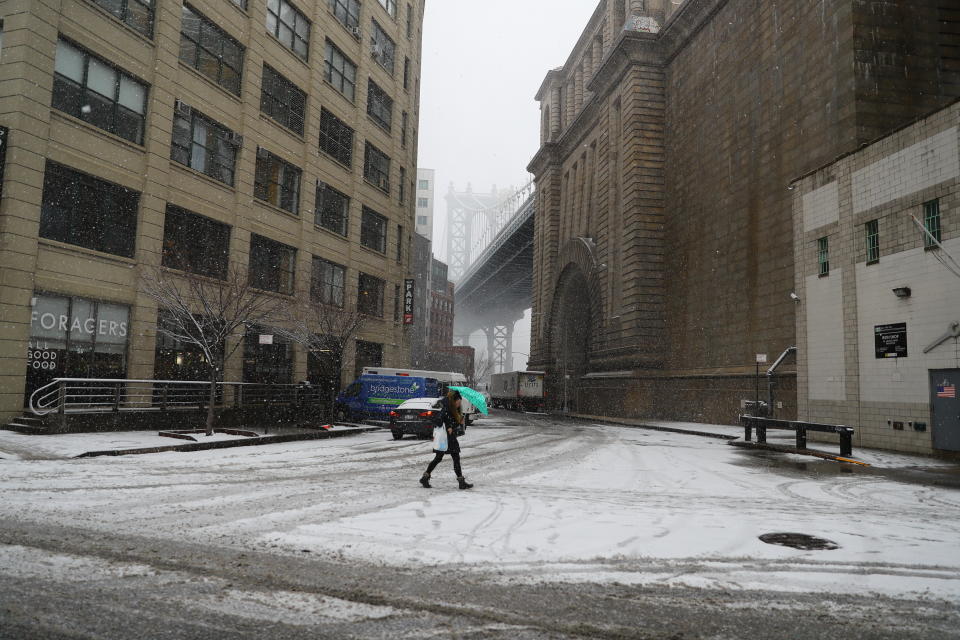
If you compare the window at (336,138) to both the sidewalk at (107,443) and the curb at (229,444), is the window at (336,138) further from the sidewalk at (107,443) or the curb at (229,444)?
the sidewalk at (107,443)

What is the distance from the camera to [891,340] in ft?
63.1

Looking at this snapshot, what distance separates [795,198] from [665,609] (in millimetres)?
23167

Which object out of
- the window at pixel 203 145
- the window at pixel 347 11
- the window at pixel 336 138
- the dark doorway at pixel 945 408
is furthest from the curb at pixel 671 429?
the window at pixel 347 11

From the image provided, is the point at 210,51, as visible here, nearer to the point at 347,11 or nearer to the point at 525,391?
the point at 347,11

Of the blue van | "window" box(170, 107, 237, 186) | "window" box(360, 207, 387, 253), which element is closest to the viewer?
"window" box(170, 107, 237, 186)

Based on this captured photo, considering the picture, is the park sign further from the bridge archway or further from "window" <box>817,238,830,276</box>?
"window" <box>817,238,830,276</box>

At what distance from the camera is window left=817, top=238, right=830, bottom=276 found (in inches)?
883

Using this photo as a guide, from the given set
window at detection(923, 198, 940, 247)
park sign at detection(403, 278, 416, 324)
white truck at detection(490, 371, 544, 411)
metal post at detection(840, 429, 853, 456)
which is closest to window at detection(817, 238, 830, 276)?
window at detection(923, 198, 940, 247)

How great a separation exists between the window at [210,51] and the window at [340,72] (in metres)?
7.38

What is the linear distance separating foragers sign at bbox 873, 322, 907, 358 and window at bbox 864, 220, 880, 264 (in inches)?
86.6

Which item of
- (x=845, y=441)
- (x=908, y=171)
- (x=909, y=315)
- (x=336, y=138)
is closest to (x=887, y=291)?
(x=909, y=315)

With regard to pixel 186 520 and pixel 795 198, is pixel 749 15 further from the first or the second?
pixel 186 520

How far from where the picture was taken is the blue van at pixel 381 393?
2689 centimetres

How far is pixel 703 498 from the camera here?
Answer: 10.2 m
